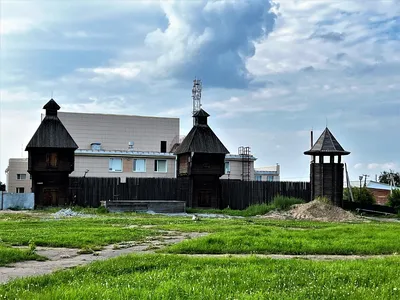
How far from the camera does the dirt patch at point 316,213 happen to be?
35.4 meters

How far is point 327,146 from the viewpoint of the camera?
134 ft

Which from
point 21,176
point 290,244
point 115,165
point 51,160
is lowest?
point 290,244

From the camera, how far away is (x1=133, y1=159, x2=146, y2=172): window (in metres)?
56.3

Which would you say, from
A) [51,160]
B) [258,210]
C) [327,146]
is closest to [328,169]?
[327,146]

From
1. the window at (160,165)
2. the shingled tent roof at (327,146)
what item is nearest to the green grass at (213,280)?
the shingled tent roof at (327,146)

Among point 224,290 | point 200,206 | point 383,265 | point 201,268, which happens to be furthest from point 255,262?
point 200,206

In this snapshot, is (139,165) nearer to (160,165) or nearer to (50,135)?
(160,165)

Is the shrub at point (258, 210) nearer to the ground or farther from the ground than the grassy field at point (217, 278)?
nearer to the ground

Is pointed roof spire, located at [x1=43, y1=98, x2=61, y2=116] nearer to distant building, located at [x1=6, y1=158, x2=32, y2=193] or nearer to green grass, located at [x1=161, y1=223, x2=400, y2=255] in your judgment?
distant building, located at [x1=6, y1=158, x2=32, y2=193]

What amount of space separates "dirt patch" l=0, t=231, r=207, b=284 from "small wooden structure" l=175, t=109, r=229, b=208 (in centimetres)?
2760

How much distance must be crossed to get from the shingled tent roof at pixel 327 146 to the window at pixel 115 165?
21.6 m

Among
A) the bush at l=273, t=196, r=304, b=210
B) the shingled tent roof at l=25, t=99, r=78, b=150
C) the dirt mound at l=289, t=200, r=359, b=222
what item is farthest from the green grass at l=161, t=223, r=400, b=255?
the shingled tent roof at l=25, t=99, r=78, b=150

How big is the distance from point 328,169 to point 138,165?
72.3ft

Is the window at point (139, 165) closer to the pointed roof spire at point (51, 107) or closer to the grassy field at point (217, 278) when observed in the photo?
the pointed roof spire at point (51, 107)
